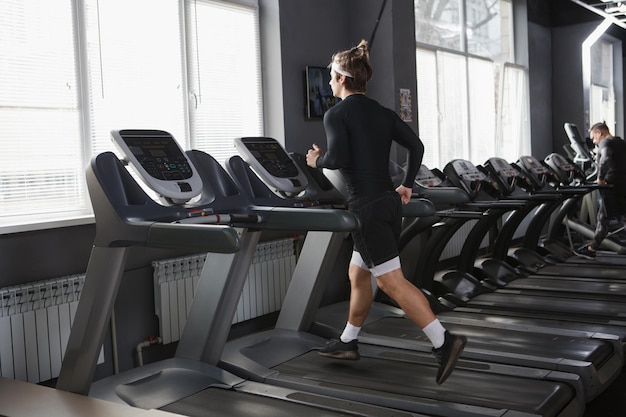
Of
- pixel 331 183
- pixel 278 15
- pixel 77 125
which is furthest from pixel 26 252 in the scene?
pixel 278 15

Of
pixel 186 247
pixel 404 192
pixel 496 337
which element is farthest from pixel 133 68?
pixel 496 337

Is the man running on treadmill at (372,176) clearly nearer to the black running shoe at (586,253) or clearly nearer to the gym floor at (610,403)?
the gym floor at (610,403)

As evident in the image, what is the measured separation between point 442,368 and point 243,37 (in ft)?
9.32

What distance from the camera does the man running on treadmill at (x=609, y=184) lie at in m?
7.57

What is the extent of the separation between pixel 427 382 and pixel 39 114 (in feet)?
8.01

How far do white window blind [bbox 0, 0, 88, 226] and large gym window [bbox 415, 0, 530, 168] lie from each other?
407 centimetres

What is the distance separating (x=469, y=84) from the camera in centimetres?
834

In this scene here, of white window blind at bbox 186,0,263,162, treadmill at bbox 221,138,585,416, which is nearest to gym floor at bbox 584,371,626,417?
treadmill at bbox 221,138,585,416

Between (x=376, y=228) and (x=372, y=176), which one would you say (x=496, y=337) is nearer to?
(x=376, y=228)

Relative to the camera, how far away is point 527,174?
6.98m

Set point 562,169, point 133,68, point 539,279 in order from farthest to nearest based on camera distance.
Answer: point 562,169
point 539,279
point 133,68

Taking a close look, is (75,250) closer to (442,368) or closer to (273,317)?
(273,317)

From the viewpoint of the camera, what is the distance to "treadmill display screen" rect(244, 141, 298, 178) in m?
4.16

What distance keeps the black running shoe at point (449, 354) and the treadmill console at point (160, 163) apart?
4.56 ft
